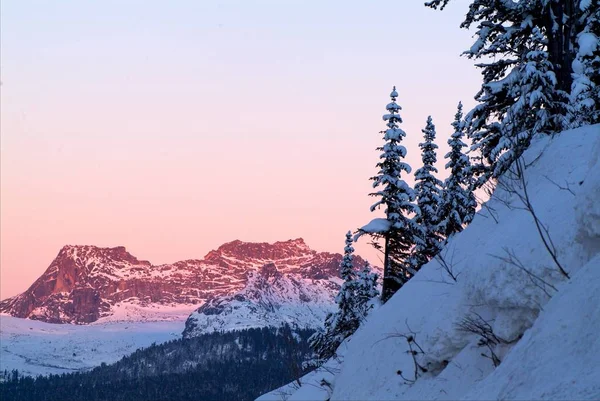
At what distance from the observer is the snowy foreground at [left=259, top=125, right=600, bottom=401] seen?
4.46 m

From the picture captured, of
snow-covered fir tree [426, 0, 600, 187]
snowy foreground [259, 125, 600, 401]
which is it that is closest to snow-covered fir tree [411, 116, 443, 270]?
snow-covered fir tree [426, 0, 600, 187]

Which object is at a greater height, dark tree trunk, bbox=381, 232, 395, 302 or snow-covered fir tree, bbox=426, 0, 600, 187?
snow-covered fir tree, bbox=426, 0, 600, 187

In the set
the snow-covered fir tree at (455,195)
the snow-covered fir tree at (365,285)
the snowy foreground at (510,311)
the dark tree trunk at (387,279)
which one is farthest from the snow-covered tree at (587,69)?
the snow-covered fir tree at (365,285)

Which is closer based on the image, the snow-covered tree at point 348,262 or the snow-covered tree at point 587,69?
the snow-covered tree at point 587,69

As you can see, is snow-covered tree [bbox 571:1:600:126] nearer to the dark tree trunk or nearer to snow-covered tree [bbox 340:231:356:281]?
the dark tree trunk

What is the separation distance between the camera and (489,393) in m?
4.82

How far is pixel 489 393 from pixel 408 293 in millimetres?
4907

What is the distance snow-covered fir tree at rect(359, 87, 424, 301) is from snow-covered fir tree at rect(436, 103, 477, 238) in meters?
2.99

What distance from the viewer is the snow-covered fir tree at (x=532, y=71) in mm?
14023

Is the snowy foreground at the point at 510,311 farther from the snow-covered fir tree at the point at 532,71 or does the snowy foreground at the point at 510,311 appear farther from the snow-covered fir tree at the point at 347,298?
the snow-covered fir tree at the point at 347,298

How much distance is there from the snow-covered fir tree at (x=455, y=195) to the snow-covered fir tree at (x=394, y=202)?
299cm

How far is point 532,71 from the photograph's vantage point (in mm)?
14062

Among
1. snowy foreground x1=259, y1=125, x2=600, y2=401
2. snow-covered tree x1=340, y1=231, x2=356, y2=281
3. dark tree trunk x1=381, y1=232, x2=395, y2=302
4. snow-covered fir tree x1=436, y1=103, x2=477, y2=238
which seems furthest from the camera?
snow-covered tree x1=340, y1=231, x2=356, y2=281

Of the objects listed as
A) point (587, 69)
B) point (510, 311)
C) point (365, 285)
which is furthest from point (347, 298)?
point (510, 311)
